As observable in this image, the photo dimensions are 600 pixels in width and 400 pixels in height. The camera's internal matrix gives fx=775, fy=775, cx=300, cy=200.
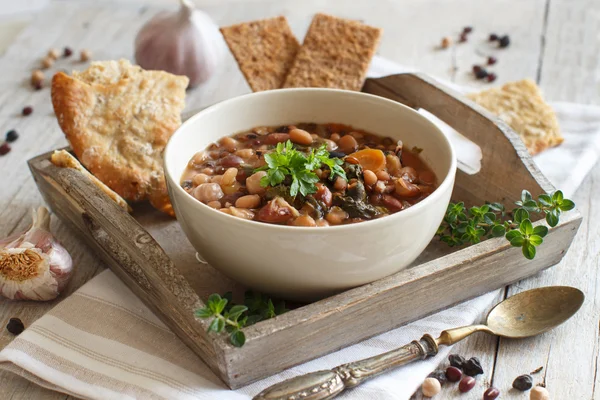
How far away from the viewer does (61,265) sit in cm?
282

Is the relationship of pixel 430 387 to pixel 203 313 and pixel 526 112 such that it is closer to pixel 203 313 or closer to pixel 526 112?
pixel 203 313

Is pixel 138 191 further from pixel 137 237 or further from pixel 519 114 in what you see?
pixel 519 114

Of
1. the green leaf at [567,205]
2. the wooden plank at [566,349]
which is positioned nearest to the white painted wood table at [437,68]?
the wooden plank at [566,349]

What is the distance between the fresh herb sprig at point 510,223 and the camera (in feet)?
8.27

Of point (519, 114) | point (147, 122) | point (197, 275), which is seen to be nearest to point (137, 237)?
point (197, 275)

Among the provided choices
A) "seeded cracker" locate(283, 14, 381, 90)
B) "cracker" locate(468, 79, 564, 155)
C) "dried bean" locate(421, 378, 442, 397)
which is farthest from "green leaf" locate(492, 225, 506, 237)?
"seeded cracker" locate(283, 14, 381, 90)

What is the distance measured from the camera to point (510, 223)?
263 cm

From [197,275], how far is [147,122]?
0.75 metres

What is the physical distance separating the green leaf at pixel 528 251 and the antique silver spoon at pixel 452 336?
0.21 metres

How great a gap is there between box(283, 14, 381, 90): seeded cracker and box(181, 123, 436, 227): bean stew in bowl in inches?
29.6

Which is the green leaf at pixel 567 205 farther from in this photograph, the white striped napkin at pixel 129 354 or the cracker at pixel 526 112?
the cracker at pixel 526 112

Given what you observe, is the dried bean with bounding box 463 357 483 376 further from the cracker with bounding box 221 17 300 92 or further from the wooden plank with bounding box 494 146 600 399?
the cracker with bounding box 221 17 300 92

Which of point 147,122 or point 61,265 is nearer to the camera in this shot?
point 61,265

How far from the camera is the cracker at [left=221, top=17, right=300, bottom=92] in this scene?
372 cm
